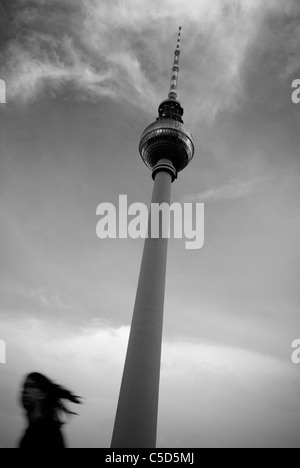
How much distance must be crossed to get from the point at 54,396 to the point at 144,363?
23.3 m

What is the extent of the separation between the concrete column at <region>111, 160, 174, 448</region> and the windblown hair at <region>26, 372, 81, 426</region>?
21689mm

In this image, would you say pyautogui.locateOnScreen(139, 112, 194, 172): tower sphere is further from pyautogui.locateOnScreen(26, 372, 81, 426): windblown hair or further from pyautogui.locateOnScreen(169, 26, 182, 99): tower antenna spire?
pyautogui.locateOnScreen(26, 372, 81, 426): windblown hair

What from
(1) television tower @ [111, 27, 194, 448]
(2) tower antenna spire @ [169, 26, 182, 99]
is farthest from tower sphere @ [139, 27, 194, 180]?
(2) tower antenna spire @ [169, 26, 182, 99]

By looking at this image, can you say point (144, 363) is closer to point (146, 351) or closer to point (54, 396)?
point (146, 351)

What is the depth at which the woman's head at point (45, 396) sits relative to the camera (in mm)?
5027

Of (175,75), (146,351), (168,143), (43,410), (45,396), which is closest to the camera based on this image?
(43,410)

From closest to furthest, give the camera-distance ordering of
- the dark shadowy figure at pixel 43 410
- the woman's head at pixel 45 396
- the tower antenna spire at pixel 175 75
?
1. the dark shadowy figure at pixel 43 410
2. the woman's head at pixel 45 396
3. the tower antenna spire at pixel 175 75

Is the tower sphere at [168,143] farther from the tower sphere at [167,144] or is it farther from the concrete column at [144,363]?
the concrete column at [144,363]

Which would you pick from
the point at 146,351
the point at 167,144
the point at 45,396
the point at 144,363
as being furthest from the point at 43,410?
Result: the point at 167,144

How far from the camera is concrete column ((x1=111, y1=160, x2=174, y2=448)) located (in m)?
23.4

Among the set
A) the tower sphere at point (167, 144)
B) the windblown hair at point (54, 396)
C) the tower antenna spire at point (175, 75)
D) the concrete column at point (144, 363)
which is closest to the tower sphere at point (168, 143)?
the tower sphere at point (167, 144)

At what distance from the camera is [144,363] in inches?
1051
